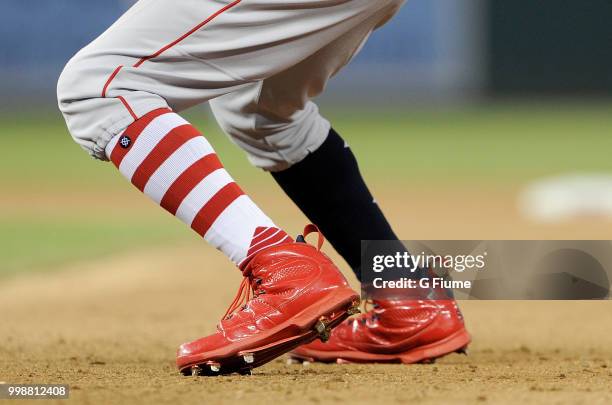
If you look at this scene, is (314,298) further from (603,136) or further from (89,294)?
(603,136)

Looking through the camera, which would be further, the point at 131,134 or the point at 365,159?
the point at 365,159

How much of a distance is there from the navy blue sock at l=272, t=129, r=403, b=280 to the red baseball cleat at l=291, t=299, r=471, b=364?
13 cm

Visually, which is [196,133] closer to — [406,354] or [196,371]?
[196,371]

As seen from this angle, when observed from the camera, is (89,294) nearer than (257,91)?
No

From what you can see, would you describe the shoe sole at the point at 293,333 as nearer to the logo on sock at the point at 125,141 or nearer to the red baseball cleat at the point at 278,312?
the red baseball cleat at the point at 278,312

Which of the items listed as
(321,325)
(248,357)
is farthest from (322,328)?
(248,357)

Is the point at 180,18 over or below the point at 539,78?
below

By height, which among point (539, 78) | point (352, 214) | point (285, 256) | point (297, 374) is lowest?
point (297, 374)

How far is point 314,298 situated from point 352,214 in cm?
59

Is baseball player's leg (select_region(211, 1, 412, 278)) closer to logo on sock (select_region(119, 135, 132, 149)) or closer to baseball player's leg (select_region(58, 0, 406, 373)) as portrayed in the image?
baseball player's leg (select_region(58, 0, 406, 373))

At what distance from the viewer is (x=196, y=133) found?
7.06 ft

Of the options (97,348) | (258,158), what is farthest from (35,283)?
(258,158)

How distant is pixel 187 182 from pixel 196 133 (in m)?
0.11

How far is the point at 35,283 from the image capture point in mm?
4059
